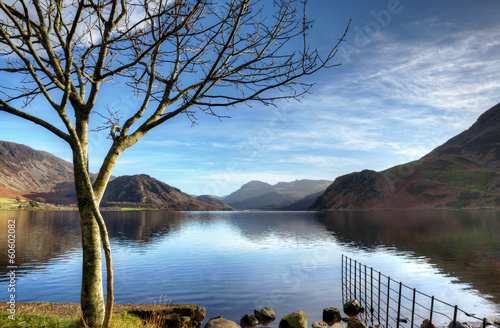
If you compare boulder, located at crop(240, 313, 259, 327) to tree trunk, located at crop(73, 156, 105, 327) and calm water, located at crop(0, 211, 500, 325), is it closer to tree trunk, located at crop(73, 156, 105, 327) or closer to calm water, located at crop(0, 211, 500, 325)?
calm water, located at crop(0, 211, 500, 325)

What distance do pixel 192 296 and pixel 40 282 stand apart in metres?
18.0

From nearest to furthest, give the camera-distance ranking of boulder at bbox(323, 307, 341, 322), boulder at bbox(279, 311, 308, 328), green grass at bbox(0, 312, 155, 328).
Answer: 1. green grass at bbox(0, 312, 155, 328)
2. boulder at bbox(279, 311, 308, 328)
3. boulder at bbox(323, 307, 341, 322)

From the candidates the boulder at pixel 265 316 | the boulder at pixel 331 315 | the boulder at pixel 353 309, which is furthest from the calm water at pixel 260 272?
the boulder at pixel 353 309

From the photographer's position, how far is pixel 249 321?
Result: 21.5 metres

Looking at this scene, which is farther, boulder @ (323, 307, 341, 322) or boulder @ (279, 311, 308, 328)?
boulder @ (323, 307, 341, 322)

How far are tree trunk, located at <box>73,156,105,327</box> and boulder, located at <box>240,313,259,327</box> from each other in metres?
14.8

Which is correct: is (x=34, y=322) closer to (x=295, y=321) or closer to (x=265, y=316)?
(x=295, y=321)

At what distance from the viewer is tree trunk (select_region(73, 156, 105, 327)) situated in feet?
28.4

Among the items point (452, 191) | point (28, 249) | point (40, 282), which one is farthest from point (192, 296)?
point (452, 191)

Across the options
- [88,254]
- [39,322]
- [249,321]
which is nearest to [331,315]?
[249,321]

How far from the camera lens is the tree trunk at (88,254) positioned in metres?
8.66

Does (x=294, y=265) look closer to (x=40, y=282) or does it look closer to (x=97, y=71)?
(x=40, y=282)

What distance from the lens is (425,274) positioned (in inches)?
1431

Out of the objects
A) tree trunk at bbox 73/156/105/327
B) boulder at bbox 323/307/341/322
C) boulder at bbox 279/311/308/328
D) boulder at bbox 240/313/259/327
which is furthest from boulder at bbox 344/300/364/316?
tree trunk at bbox 73/156/105/327
